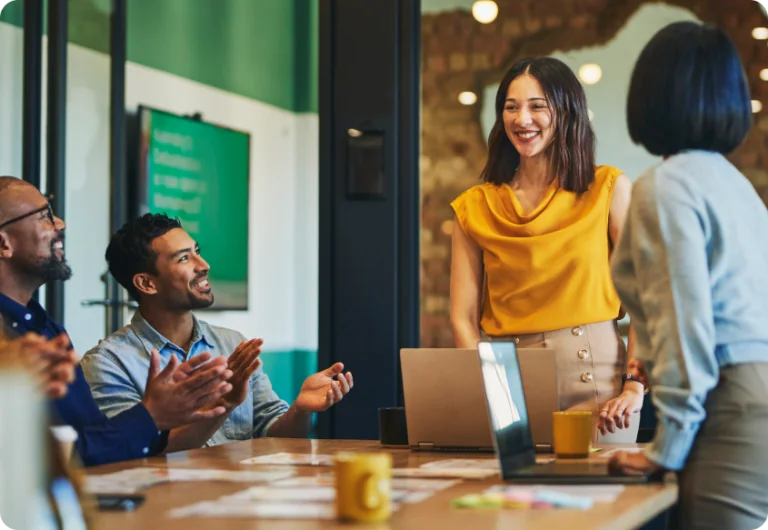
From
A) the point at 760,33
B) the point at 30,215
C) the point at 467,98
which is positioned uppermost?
the point at 760,33

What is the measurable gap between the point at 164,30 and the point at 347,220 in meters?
1.36

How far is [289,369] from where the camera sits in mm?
4078

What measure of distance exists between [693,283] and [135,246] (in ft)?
6.49

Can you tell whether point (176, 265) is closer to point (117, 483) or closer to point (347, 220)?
point (347, 220)

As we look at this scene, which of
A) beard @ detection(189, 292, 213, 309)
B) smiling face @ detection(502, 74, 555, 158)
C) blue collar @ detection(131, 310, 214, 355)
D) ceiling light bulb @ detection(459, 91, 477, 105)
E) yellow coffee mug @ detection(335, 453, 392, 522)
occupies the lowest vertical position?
yellow coffee mug @ detection(335, 453, 392, 522)

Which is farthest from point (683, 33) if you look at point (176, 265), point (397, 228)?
point (397, 228)

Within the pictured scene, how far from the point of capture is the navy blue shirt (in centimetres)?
212

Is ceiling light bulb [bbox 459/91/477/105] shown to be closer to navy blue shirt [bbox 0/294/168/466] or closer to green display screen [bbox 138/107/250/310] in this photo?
green display screen [bbox 138/107/250/310]

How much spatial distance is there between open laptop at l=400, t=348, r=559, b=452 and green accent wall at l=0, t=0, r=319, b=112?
1.98 m

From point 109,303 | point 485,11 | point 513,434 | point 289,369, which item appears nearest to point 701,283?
point 513,434

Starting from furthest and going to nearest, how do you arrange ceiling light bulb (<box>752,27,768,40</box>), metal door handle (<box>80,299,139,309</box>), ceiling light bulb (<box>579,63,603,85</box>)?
metal door handle (<box>80,299,139,309</box>), ceiling light bulb (<box>579,63,603,85</box>), ceiling light bulb (<box>752,27,768,40</box>)

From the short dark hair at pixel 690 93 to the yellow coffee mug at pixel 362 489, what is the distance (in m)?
0.72

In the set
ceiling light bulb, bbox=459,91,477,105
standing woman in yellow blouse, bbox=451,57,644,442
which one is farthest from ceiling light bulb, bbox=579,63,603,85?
standing woman in yellow blouse, bbox=451,57,644,442

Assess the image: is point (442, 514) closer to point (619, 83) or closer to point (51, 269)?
point (51, 269)
